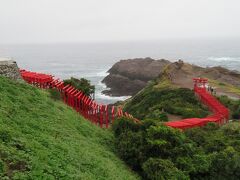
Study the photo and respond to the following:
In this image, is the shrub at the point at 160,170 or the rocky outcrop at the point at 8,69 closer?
the shrub at the point at 160,170

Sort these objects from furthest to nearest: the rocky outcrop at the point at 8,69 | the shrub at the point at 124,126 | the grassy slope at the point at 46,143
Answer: the rocky outcrop at the point at 8,69 < the shrub at the point at 124,126 < the grassy slope at the point at 46,143

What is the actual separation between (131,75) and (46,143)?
260ft

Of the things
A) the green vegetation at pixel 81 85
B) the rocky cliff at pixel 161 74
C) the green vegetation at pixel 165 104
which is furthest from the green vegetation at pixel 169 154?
the rocky cliff at pixel 161 74

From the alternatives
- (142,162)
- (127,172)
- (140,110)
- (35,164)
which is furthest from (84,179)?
(140,110)

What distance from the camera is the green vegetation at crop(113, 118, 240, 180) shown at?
17.2 m

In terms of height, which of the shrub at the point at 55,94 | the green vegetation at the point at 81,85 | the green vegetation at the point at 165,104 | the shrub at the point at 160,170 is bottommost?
the green vegetation at the point at 165,104

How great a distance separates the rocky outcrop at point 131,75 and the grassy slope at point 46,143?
58.7 m

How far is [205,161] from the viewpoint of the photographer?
18.2 metres

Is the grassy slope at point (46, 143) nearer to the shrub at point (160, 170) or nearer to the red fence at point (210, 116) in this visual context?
the shrub at point (160, 170)

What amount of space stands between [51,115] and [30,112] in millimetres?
1752

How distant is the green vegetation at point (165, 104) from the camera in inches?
1331

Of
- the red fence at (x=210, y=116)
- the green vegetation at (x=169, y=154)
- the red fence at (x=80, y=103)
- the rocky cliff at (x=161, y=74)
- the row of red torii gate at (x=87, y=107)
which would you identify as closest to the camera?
the green vegetation at (x=169, y=154)

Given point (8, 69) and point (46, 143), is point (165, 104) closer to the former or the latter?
point (8, 69)

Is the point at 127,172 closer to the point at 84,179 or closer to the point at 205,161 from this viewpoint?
the point at 205,161
